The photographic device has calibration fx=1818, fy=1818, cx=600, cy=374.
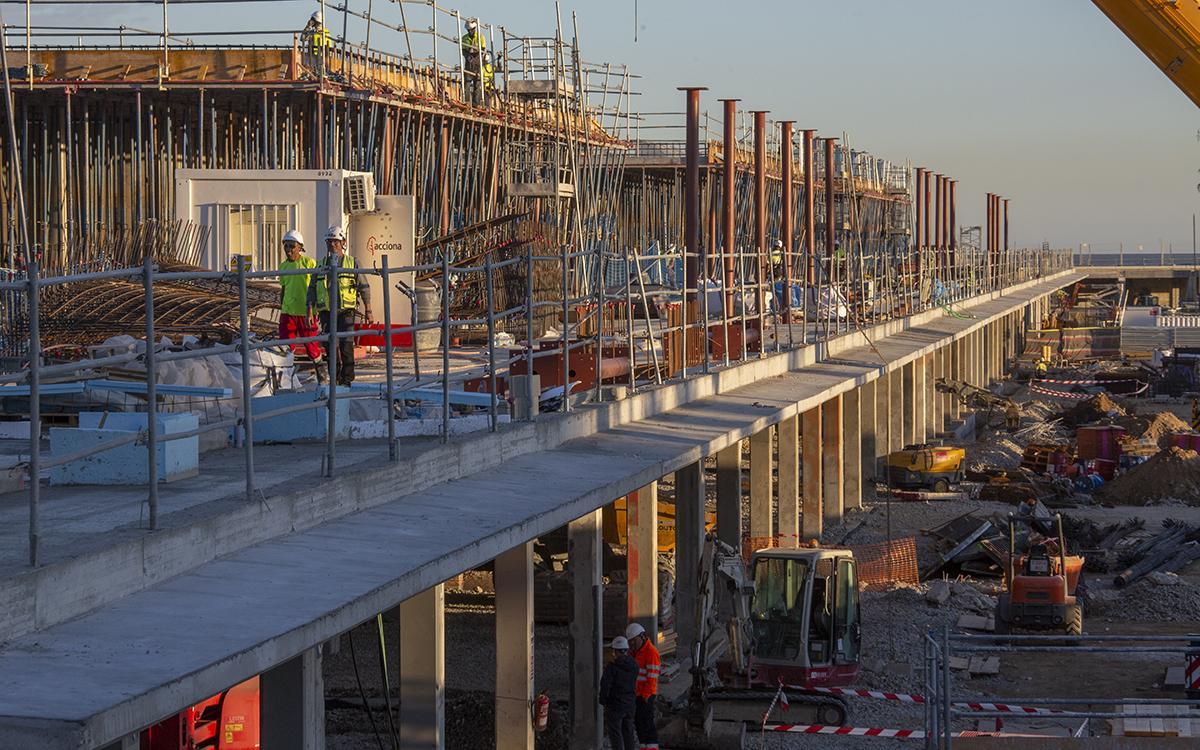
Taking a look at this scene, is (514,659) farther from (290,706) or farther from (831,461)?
(831,461)

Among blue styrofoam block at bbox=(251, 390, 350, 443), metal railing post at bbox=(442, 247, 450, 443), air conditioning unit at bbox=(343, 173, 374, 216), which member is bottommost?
blue styrofoam block at bbox=(251, 390, 350, 443)

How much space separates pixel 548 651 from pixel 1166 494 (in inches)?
716

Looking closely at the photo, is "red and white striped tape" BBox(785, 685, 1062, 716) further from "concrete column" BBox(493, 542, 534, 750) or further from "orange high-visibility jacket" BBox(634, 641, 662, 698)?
"concrete column" BBox(493, 542, 534, 750)

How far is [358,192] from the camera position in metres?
25.2

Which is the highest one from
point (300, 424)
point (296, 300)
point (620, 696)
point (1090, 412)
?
point (296, 300)

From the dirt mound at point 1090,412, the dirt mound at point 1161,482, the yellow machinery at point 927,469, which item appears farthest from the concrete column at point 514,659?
the dirt mound at point 1090,412

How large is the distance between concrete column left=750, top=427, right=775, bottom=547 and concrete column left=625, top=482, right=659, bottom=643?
659 centimetres

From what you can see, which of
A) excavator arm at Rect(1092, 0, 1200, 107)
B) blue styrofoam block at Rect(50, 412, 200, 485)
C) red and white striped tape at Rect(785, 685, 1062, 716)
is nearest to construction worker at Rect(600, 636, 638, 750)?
red and white striped tape at Rect(785, 685, 1062, 716)

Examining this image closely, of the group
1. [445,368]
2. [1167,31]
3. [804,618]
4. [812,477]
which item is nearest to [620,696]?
[445,368]

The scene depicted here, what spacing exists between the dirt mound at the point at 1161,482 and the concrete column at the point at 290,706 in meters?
27.3

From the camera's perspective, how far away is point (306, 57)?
3083cm

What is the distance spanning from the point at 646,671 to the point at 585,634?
1.18 metres

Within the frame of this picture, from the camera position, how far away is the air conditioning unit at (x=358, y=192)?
82.6ft

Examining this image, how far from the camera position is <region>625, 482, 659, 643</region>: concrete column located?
754 inches
